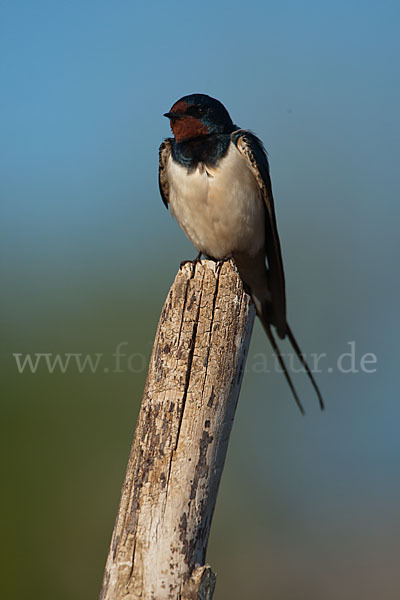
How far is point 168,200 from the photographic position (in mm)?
3607

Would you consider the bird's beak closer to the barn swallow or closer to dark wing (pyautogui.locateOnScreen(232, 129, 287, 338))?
the barn swallow

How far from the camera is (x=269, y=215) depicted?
131 inches

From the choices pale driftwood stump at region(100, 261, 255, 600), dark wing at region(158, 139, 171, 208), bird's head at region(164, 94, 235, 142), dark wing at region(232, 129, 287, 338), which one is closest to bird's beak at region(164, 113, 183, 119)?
bird's head at region(164, 94, 235, 142)

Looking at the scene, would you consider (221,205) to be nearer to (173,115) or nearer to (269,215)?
(269,215)

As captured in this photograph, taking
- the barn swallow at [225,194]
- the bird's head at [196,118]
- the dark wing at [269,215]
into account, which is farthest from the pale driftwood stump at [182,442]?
the bird's head at [196,118]

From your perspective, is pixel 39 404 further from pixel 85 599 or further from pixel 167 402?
pixel 167 402

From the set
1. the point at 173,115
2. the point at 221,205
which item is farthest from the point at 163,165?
the point at 221,205

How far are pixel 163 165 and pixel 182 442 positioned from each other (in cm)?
187

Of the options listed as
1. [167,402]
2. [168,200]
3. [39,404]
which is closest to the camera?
[167,402]

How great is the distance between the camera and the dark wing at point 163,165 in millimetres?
3453

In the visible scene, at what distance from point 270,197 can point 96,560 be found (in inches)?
125

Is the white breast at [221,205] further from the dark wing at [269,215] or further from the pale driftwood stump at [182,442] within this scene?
the pale driftwood stump at [182,442]

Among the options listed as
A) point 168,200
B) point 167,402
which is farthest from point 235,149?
point 167,402

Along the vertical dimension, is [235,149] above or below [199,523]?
above
